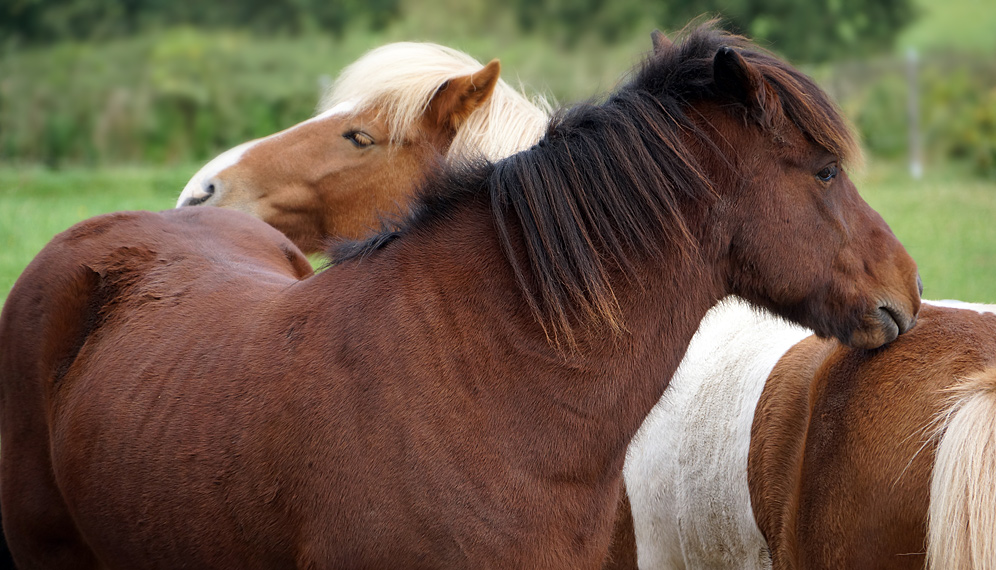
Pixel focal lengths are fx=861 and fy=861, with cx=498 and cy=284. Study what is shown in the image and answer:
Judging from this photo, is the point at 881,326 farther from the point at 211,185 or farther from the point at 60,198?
the point at 60,198

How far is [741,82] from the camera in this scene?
74.1 inches

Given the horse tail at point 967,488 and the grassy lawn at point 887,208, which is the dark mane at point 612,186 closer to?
the grassy lawn at point 887,208

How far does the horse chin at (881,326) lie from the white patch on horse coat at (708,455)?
1.19ft

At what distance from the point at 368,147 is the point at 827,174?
1.95 metres

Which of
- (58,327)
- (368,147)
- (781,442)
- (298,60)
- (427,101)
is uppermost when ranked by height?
(427,101)

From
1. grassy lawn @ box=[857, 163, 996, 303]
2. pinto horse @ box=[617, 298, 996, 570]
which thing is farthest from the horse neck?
grassy lawn @ box=[857, 163, 996, 303]

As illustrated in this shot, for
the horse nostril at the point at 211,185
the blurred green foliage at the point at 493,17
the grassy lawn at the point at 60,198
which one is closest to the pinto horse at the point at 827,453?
the horse nostril at the point at 211,185

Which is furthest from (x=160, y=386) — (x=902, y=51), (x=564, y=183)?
(x=902, y=51)

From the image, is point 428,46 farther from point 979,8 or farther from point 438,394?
point 979,8

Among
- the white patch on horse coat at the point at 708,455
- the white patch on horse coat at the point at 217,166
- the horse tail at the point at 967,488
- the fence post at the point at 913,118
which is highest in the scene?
the white patch on horse coat at the point at 217,166

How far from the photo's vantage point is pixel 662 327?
1941mm

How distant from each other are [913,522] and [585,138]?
3.72 feet

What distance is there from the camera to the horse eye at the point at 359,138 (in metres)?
3.43

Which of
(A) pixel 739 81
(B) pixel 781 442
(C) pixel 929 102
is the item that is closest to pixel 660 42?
(A) pixel 739 81
